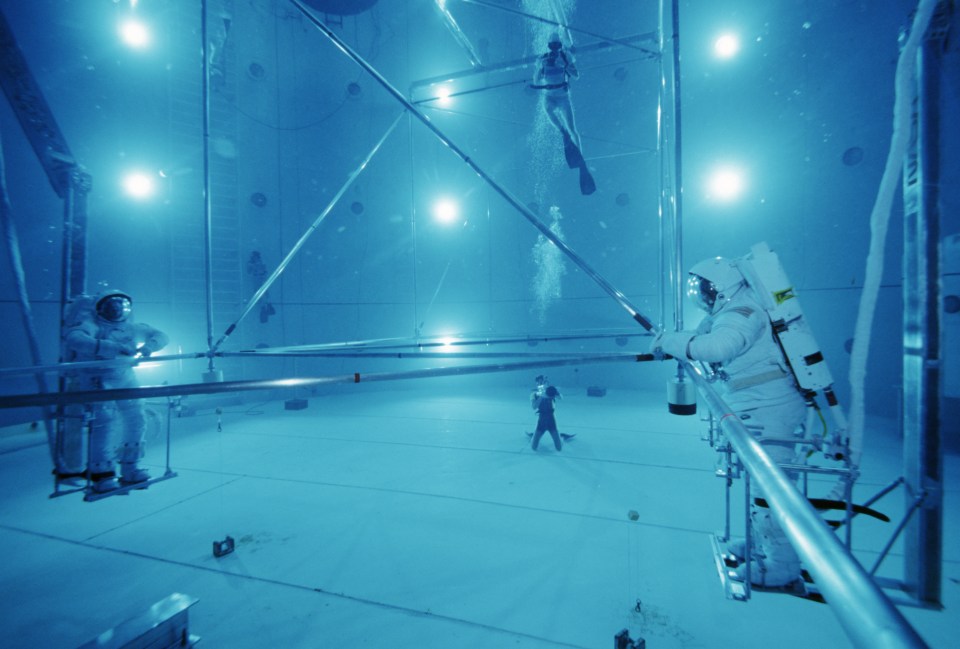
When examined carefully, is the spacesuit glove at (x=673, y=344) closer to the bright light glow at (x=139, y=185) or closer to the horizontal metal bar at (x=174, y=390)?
the horizontal metal bar at (x=174, y=390)

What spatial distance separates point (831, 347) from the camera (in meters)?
7.92

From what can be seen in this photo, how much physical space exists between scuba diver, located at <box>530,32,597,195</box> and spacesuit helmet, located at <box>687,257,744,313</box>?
12.7 feet

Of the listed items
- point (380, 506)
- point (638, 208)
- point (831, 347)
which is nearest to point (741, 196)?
point (638, 208)

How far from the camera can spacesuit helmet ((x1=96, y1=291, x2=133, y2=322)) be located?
4297mm

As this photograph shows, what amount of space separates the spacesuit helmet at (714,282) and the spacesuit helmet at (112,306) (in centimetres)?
540

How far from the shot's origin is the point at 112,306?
4.34 meters

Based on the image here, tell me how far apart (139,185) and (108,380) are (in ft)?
19.2

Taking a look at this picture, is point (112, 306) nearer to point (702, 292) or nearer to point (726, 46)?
point (702, 292)

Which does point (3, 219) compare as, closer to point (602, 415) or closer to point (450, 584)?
point (450, 584)

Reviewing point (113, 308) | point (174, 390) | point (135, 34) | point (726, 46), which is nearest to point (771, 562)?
point (174, 390)

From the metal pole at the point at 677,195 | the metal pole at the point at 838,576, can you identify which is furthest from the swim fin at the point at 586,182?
the metal pole at the point at 838,576

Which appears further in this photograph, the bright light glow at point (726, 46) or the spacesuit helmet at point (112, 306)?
the bright light glow at point (726, 46)

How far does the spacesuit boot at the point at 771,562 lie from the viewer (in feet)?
8.86

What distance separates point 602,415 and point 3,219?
8.75 metres
